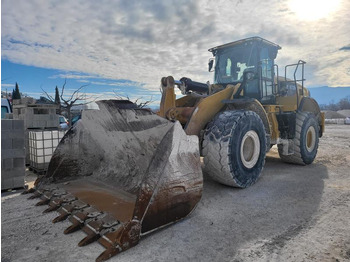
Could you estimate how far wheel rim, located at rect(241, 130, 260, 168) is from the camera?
446 cm

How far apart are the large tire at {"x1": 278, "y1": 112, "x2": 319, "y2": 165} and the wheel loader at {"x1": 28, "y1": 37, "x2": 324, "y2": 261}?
0.02m

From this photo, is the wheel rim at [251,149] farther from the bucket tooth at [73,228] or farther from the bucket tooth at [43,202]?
the bucket tooth at [43,202]

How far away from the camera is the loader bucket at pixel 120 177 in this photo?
2.62 m

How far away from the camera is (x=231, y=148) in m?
3.94

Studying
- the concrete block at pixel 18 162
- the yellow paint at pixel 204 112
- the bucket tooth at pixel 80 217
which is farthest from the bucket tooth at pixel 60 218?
the concrete block at pixel 18 162

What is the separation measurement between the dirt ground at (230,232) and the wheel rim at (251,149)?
48 cm

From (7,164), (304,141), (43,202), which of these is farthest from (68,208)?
(304,141)

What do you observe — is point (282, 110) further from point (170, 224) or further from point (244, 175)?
point (170, 224)

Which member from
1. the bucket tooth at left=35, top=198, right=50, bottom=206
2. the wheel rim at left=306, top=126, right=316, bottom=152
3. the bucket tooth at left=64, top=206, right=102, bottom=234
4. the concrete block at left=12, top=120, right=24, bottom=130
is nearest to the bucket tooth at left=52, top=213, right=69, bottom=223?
the bucket tooth at left=64, top=206, right=102, bottom=234

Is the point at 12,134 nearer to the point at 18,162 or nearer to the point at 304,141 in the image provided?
the point at 18,162

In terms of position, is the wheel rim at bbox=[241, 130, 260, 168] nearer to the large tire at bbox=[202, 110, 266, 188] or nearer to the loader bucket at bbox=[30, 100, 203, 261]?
the large tire at bbox=[202, 110, 266, 188]

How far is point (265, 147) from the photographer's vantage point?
15.5 ft

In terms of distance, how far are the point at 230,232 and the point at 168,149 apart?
45.2 inches

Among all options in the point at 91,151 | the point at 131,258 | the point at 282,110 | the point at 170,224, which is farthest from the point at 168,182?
the point at 282,110
